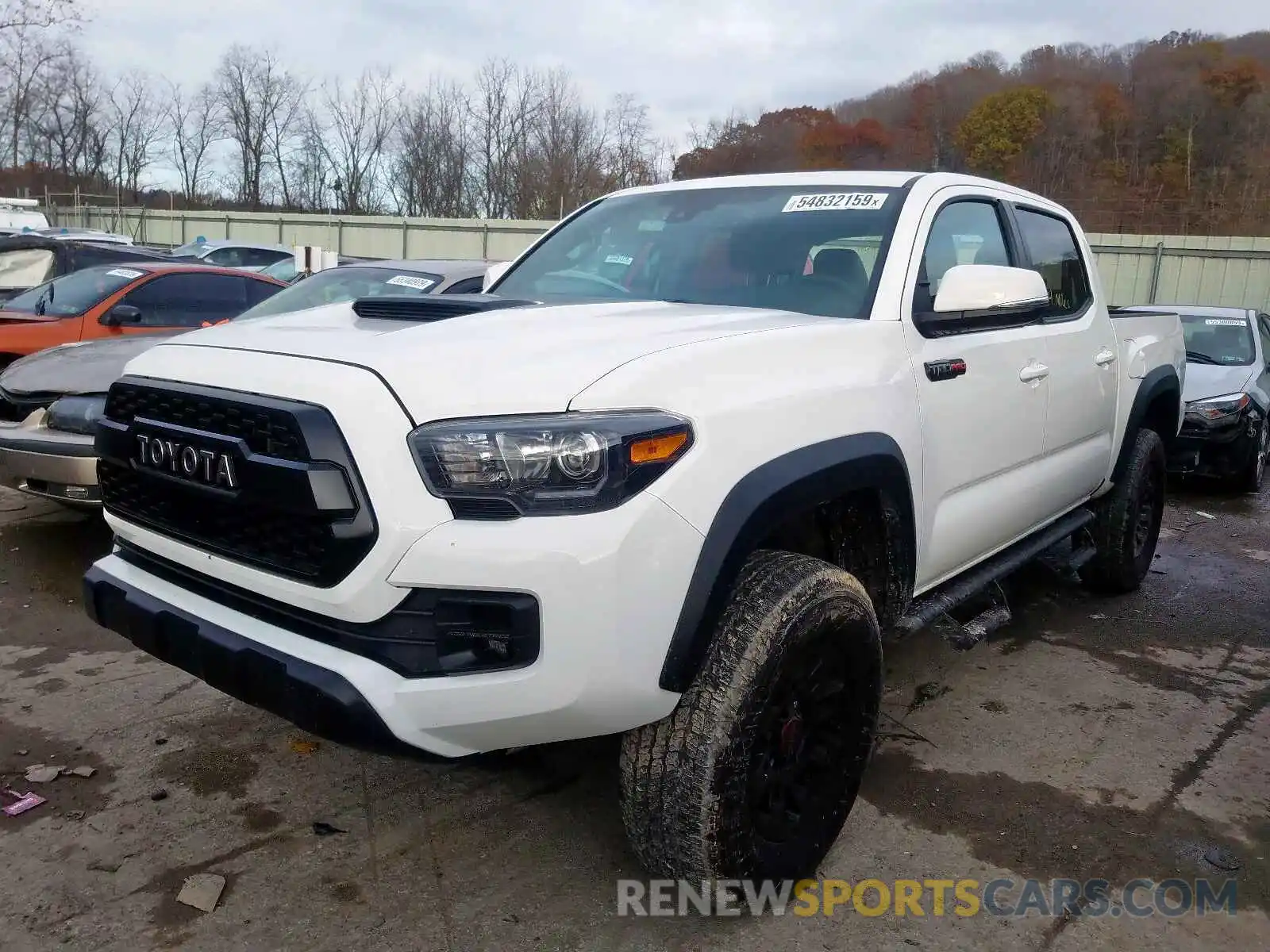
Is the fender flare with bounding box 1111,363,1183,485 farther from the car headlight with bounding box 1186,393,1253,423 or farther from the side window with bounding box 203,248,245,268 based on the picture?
the side window with bounding box 203,248,245,268

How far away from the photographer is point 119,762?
3197 millimetres

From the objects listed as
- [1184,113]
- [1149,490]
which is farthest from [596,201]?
[1184,113]

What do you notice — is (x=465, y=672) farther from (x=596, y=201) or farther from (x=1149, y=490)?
(x=1149, y=490)

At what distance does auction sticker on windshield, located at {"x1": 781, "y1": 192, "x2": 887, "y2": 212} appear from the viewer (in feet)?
10.8

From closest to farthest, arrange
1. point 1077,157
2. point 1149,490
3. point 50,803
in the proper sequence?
point 50,803
point 1149,490
point 1077,157

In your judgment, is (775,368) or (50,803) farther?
(50,803)

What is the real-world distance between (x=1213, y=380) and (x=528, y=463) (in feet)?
27.1

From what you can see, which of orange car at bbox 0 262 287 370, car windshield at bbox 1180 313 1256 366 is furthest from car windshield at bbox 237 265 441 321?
car windshield at bbox 1180 313 1256 366

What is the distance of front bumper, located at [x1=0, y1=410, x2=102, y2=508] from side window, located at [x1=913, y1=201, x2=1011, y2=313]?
12.6 feet

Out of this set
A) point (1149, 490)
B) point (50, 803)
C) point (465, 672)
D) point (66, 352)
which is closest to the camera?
point (465, 672)

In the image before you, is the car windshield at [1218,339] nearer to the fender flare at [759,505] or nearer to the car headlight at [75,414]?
the fender flare at [759,505]

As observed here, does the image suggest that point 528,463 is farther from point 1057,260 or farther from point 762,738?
point 1057,260

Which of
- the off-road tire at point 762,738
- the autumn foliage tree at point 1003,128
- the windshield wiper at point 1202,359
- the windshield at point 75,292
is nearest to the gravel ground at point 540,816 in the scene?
the off-road tire at point 762,738

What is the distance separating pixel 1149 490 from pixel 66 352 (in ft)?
19.3
